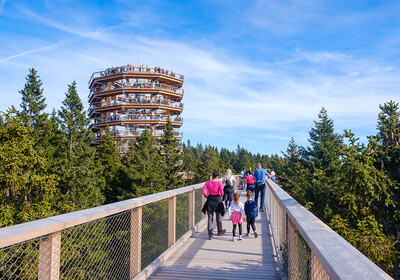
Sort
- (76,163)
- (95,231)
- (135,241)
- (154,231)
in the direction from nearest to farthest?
(135,241) < (95,231) < (154,231) < (76,163)

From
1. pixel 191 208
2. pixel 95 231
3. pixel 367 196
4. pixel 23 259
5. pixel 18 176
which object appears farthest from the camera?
pixel 18 176

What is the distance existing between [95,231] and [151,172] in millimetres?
36706

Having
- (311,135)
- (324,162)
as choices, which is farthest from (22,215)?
(311,135)

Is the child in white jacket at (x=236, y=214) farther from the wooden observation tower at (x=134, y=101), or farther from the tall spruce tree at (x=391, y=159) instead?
the wooden observation tower at (x=134, y=101)

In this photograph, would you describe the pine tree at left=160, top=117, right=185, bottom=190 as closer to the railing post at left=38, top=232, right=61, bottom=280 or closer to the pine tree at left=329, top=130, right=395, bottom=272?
the pine tree at left=329, top=130, right=395, bottom=272

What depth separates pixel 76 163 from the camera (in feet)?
127

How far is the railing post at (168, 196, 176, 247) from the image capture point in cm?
638

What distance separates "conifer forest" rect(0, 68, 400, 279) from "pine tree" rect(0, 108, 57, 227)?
7 cm

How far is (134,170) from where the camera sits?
41.0m

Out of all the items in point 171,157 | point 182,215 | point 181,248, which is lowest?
point 181,248

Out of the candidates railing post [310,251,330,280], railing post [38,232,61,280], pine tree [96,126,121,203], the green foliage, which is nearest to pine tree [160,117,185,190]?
pine tree [96,126,121,203]

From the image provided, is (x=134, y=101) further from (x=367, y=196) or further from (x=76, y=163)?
(x=367, y=196)

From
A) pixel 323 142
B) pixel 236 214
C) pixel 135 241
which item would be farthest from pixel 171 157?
pixel 135 241

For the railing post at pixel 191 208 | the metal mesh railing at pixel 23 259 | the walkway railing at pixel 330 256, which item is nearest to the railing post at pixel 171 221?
the railing post at pixel 191 208
